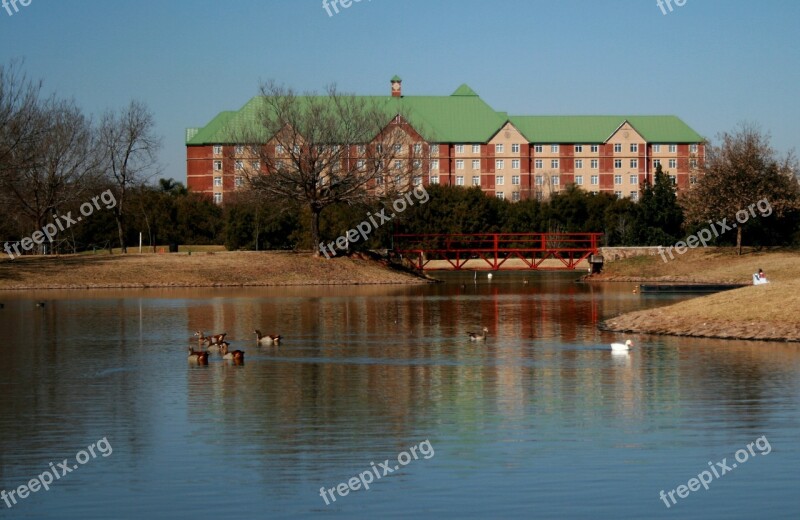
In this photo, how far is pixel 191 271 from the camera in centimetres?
7606

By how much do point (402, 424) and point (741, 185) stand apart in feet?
218

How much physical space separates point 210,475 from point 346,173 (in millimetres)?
69147

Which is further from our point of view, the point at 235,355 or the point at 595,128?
the point at 595,128

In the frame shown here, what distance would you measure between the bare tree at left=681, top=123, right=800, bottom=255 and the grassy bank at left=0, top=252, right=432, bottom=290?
876 inches

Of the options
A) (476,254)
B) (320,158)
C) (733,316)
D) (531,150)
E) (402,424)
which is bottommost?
(402,424)

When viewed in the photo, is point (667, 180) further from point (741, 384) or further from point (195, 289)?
point (741, 384)

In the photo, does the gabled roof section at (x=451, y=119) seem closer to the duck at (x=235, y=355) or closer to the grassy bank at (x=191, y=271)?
the grassy bank at (x=191, y=271)

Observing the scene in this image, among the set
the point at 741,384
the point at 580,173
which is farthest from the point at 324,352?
the point at 580,173

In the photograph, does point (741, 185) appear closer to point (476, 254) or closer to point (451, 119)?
point (476, 254)

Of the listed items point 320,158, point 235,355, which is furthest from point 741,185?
point 235,355

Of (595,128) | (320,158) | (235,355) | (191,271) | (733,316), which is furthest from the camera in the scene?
(595,128)

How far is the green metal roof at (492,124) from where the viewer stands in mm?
163625

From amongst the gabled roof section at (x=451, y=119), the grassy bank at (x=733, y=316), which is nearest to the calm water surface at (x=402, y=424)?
the grassy bank at (x=733, y=316)

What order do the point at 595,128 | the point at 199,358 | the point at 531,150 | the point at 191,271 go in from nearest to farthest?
the point at 199,358, the point at 191,271, the point at 531,150, the point at 595,128
